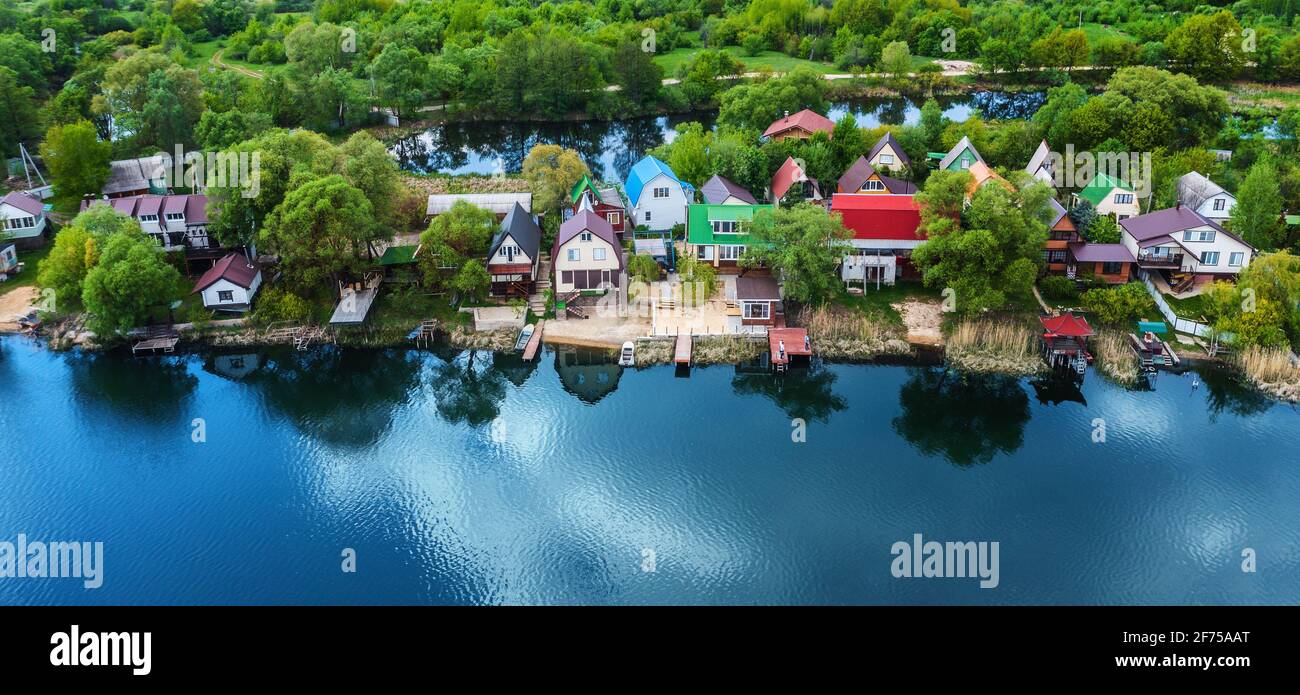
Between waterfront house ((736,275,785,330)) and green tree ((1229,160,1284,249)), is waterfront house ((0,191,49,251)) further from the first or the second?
green tree ((1229,160,1284,249))

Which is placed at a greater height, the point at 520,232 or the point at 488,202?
the point at 488,202

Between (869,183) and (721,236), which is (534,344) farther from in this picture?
(869,183)

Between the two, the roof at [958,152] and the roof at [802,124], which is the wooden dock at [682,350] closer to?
the roof at [958,152]

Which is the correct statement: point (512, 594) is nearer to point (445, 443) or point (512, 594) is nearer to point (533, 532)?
point (533, 532)

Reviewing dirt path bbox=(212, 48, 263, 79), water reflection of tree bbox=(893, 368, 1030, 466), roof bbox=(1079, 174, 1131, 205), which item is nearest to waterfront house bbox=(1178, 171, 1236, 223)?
roof bbox=(1079, 174, 1131, 205)

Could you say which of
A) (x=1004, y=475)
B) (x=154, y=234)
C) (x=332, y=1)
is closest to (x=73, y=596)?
(x=154, y=234)

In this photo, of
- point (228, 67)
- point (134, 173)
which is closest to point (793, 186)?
point (134, 173)
